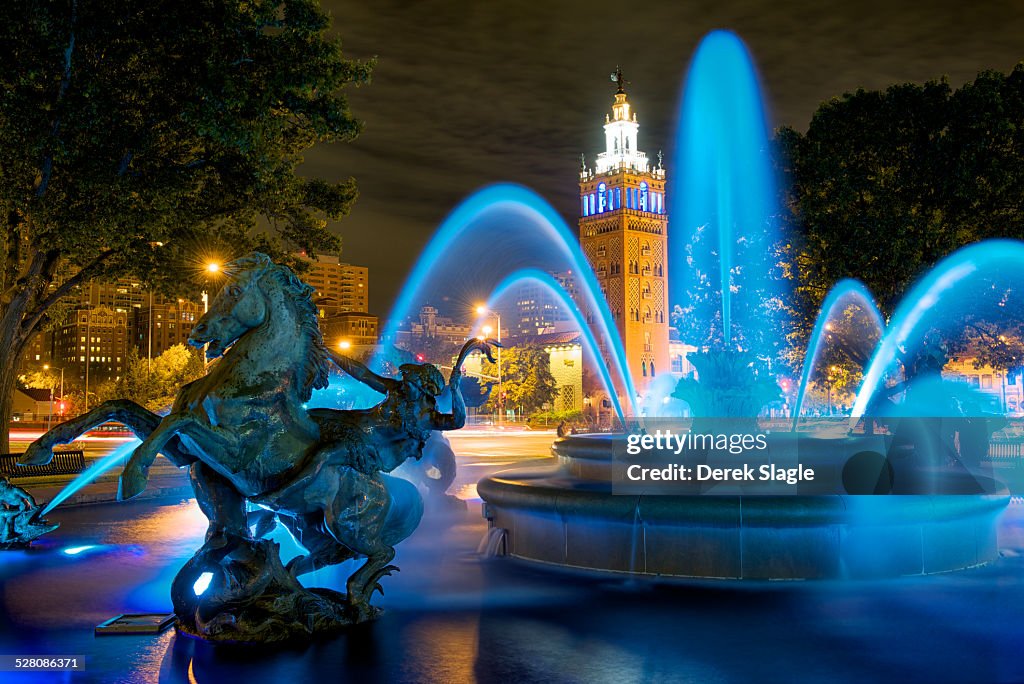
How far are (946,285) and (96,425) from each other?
2655 cm

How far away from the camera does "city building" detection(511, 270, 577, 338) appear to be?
165500 millimetres

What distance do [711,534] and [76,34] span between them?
17330mm

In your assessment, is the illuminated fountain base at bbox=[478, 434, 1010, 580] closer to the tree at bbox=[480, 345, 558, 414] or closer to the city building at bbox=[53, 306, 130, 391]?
the tree at bbox=[480, 345, 558, 414]

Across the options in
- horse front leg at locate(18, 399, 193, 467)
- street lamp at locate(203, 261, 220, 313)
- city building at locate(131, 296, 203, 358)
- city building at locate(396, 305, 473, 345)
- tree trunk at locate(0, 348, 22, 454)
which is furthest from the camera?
city building at locate(396, 305, 473, 345)

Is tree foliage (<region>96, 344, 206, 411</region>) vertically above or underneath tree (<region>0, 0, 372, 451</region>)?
underneath

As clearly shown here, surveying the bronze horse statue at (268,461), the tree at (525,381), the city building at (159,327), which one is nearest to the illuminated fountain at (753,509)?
the bronze horse statue at (268,461)

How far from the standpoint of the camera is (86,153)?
19953 mm

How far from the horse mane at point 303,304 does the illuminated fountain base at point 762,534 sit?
376 cm

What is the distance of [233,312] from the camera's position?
287 inches

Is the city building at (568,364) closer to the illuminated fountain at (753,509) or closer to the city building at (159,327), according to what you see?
the city building at (159,327)

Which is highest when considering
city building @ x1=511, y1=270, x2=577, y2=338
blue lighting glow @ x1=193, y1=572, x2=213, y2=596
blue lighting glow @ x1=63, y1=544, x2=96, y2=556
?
city building @ x1=511, y1=270, x2=577, y2=338

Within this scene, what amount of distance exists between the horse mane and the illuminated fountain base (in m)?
3.76

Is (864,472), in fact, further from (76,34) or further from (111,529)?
(76,34)

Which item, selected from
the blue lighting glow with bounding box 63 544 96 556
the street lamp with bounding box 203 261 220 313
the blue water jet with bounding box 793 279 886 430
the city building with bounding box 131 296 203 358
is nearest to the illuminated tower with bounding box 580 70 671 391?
the city building with bounding box 131 296 203 358
